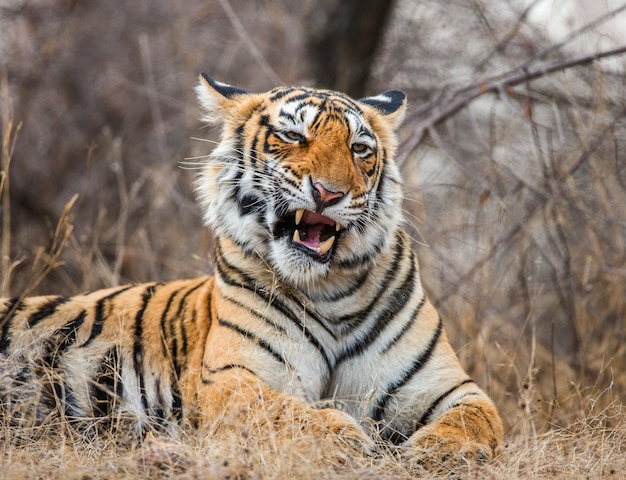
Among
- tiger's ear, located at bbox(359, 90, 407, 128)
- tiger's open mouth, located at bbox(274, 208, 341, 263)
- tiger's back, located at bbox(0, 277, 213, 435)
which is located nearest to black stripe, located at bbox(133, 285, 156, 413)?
tiger's back, located at bbox(0, 277, 213, 435)

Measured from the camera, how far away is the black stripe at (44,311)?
3.84 metres

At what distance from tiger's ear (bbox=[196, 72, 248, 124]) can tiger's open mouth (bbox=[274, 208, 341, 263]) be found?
0.66 metres

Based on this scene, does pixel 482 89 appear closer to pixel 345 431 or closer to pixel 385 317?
pixel 385 317

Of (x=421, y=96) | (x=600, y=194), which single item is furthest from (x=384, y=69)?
(x=600, y=194)

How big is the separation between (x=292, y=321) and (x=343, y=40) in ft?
12.8

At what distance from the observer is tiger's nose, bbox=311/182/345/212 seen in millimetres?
3117

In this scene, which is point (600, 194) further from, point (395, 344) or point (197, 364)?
point (197, 364)

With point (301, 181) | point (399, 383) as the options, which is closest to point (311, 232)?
point (301, 181)

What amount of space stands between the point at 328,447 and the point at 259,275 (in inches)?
37.3

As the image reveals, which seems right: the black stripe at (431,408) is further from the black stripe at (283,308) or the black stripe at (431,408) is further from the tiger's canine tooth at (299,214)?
the tiger's canine tooth at (299,214)

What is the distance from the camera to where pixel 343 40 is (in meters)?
6.74

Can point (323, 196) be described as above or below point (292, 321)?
above

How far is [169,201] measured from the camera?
7953mm

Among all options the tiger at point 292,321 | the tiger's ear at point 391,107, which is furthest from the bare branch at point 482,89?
the tiger at point 292,321
